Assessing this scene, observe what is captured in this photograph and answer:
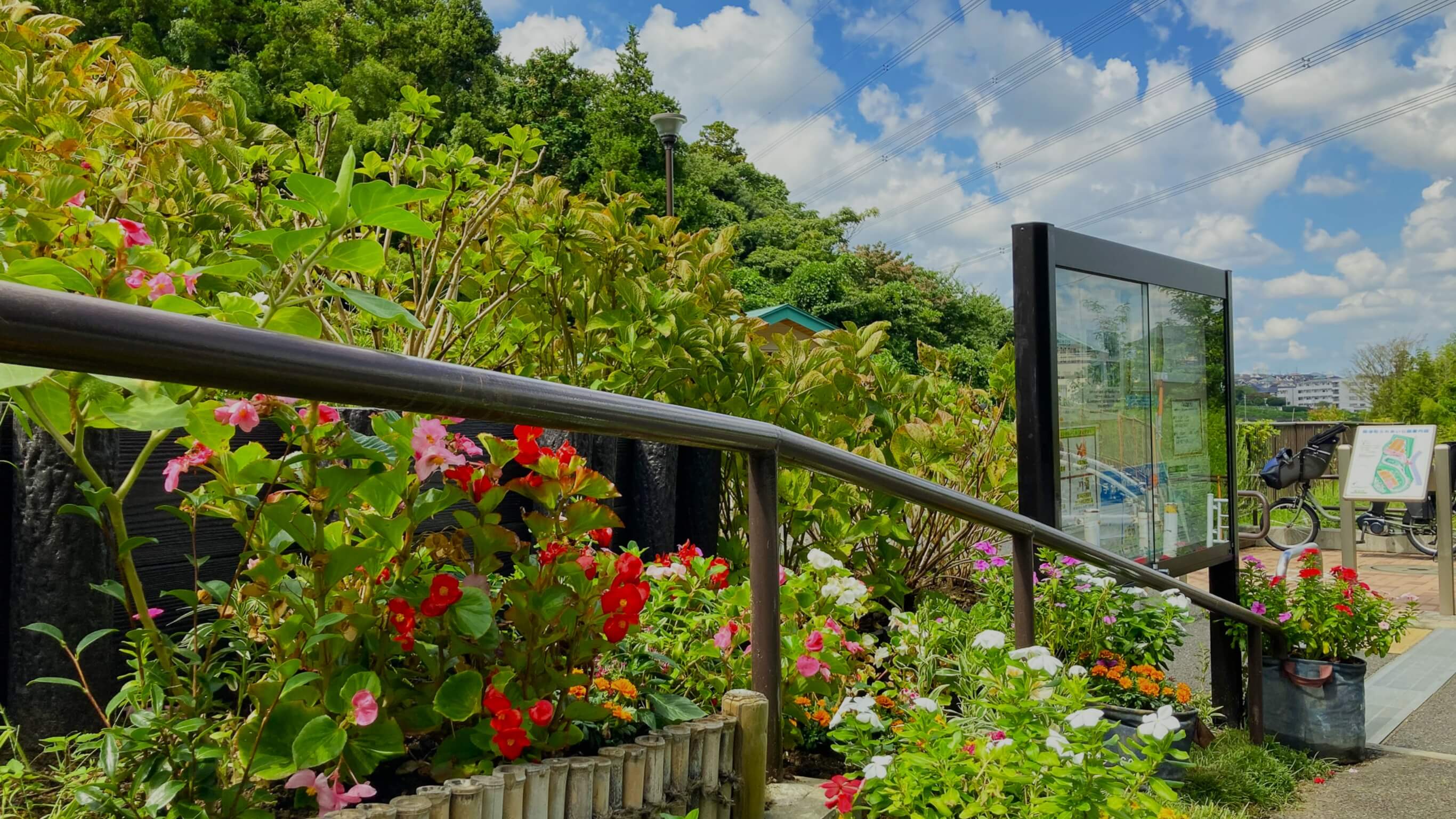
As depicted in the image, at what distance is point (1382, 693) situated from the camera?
5.91m

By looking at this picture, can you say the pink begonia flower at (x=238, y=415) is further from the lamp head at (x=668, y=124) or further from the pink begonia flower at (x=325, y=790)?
the lamp head at (x=668, y=124)

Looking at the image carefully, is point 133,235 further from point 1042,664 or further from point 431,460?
point 1042,664

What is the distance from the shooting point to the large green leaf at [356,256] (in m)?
1.08

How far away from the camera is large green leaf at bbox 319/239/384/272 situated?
3.53 feet

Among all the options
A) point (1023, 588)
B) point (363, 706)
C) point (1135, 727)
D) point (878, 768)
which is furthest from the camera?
point (1135, 727)

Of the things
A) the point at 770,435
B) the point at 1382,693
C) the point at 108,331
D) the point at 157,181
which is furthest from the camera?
the point at 1382,693

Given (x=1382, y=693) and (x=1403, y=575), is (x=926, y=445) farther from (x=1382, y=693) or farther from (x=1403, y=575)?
(x=1403, y=575)

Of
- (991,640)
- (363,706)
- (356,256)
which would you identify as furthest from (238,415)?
(991,640)

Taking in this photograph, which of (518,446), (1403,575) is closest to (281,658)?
(518,446)

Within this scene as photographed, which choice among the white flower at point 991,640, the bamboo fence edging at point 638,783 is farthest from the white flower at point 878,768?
the white flower at point 991,640

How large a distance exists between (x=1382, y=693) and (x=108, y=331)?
7065 mm

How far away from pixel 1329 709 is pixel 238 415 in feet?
16.7

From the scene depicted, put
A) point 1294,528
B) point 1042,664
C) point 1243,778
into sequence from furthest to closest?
point 1294,528
point 1243,778
point 1042,664

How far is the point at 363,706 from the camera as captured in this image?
1144mm
